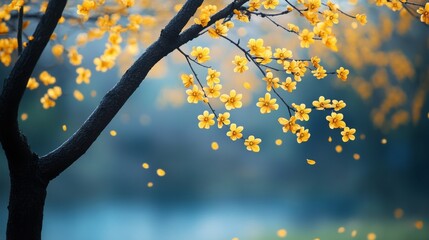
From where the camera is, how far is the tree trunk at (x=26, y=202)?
233 cm

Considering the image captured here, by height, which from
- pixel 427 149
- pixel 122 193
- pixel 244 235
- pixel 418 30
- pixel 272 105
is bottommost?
pixel 272 105

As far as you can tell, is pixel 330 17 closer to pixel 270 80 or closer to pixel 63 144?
pixel 270 80

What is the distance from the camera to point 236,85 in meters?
7.25

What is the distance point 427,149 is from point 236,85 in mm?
3069

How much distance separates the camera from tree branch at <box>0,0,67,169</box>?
200cm

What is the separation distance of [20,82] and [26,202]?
60 cm

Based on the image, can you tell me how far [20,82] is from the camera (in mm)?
2105

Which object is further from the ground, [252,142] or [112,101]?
[112,101]

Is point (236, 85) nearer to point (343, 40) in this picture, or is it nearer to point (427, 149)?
point (343, 40)

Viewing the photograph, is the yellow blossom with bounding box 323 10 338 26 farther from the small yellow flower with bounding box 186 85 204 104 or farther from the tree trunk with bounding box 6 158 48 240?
the tree trunk with bounding box 6 158 48 240

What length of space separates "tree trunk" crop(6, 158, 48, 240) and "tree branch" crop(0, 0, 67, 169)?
0.10 metres

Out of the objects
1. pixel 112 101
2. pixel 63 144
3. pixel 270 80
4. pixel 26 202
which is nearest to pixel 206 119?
pixel 270 80

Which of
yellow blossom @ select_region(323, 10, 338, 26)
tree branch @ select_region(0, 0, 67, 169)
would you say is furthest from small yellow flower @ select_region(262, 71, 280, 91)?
tree branch @ select_region(0, 0, 67, 169)

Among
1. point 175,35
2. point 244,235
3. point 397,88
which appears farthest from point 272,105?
point 397,88
